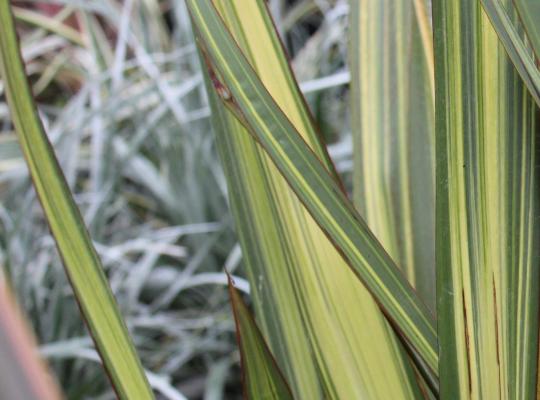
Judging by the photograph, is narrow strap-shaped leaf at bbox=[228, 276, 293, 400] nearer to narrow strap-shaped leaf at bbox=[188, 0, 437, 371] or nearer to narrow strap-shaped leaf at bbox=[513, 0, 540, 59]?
narrow strap-shaped leaf at bbox=[188, 0, 437, 371]

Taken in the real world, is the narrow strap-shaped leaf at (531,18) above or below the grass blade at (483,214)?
above

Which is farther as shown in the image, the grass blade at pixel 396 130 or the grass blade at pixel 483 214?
the grass blade at pixel 396 130

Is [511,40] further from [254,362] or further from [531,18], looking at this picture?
[254,362]

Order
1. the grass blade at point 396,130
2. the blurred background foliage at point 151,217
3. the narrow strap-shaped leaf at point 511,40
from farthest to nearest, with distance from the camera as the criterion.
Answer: the blurred background foliage at point 151,217 → the grass blade at point 396,130 → the narrow strap-shaped leaf at point 511,40

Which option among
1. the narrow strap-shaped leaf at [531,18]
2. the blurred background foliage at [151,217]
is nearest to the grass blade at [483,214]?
the narrow strap-shaped leaf at [531,18]

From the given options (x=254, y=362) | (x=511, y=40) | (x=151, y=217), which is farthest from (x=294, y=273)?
(x=151, y=217)

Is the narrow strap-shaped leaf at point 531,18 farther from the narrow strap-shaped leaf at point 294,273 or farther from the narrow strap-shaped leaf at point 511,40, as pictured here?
the narrow strap-shaped leaf at point 294,273

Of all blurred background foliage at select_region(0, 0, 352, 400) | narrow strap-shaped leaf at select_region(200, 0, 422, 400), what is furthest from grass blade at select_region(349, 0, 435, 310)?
blurred background foliage at select_region(0, 0, 352, 400)
